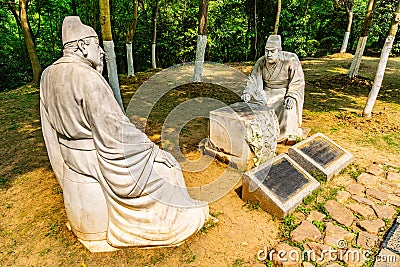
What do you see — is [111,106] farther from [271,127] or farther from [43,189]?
[271,127]

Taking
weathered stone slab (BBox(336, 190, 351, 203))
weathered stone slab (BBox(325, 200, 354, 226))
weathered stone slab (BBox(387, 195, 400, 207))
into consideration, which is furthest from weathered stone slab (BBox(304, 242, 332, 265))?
weathered stone slab (BBox(387, 195, 400, 207))

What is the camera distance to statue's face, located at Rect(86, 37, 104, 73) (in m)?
2.77

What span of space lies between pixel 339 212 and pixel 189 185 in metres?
2.20

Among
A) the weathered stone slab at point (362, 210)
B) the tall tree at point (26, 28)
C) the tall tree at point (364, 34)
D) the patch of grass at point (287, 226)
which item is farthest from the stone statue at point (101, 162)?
the tall tree at point (364, 34)

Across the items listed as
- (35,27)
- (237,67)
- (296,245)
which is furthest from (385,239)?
(35,27)

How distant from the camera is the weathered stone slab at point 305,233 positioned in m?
3.40

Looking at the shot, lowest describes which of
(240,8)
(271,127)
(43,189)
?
(43,189)

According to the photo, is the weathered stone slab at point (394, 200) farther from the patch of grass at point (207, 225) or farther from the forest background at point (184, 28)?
the forest background at point (184, 28)

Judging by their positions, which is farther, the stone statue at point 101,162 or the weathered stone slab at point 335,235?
the weathered stone slab at point 335,235

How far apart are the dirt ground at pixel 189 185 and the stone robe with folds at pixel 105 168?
0.22 m

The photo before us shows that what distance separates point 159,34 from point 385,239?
15.7 meters

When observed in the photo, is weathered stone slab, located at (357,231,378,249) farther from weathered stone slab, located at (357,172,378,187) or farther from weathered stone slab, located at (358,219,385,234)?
weathered stone slab, located at (357,172,378,187)

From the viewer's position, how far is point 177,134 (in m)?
6.57

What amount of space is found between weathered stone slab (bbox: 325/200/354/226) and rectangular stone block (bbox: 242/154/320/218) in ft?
1.04
